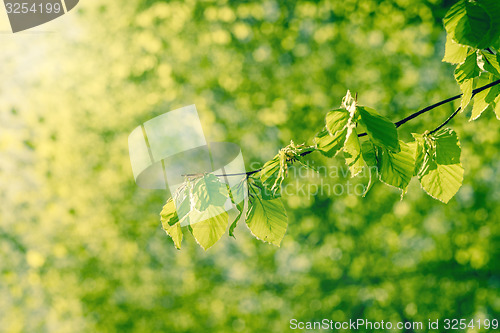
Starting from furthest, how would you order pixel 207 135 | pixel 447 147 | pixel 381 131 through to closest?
pixel 207 135, pixel 447 147, pixel 381 131

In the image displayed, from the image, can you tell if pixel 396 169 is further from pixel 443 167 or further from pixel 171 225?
pixel 171 225

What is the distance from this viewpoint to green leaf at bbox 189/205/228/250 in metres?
0.93

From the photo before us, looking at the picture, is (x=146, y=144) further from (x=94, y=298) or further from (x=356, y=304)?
(x=356, y=304)

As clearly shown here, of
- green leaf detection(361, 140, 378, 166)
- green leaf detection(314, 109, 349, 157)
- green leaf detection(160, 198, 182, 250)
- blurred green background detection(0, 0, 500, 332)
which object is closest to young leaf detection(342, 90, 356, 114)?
green leaf detection(314, 109, 349, 157)

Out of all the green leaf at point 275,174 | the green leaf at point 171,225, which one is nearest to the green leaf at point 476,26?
the green leaf at point 275,174

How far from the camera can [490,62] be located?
0.91 m

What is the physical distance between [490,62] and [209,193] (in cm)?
77

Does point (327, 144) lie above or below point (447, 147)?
above

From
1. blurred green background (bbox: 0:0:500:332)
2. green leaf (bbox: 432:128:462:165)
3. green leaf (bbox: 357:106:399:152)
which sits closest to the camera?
green leaf (bbox: 357:106:399:152)

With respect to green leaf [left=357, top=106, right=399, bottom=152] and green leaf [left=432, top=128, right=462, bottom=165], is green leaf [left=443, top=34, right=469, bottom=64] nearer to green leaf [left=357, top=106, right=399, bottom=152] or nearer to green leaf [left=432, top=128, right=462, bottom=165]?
green leaf [left=432, top=128, right=462, bottom=165]

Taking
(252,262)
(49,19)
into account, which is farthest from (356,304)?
(49,19)

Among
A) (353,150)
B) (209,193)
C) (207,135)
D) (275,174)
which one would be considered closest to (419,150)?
(353,150)

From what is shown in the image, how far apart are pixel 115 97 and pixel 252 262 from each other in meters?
4.12

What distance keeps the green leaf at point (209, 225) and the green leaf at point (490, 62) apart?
72 centimetres
